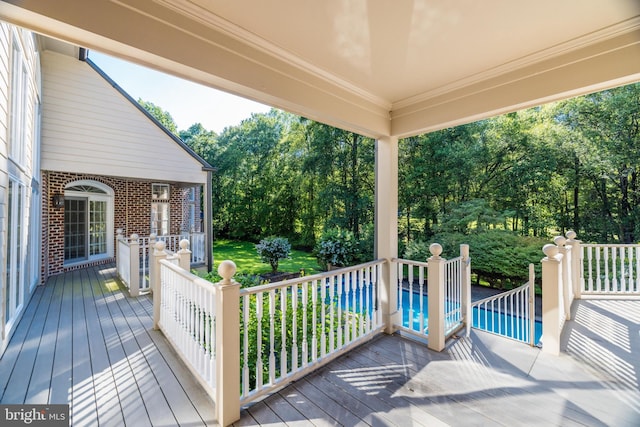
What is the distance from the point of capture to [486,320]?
14.9 ft

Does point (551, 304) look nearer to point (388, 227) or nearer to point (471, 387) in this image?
point (471, 387)

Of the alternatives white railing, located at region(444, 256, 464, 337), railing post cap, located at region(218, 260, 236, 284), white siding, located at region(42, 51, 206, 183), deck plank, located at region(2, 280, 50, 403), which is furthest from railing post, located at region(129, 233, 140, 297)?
white railing, located at region(444, 256, 464, 337)

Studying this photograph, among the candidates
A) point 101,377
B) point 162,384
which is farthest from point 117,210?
point 162,384

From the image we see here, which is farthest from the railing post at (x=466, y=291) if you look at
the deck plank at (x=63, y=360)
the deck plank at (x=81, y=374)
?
the deck plank at (x=63, y=360)

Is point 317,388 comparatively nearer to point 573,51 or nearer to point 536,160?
point 573,51

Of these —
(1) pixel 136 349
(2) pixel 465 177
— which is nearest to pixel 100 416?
(1) pixel 136 349

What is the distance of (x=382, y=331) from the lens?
11.7 ft

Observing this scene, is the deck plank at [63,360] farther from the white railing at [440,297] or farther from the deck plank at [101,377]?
the white railing at [440,297]

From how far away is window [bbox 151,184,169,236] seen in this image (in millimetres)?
9172

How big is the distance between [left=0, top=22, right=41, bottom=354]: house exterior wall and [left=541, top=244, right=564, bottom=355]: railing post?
5.72m

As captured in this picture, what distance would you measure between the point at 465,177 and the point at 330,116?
1026 cm

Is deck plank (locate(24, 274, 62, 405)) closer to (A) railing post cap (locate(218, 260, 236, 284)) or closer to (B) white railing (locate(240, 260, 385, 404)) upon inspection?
(B) white railing (locate(240, 260, 385, 404))

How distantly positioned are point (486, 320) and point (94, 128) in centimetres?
914

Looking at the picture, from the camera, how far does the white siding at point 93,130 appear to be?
6.14m
